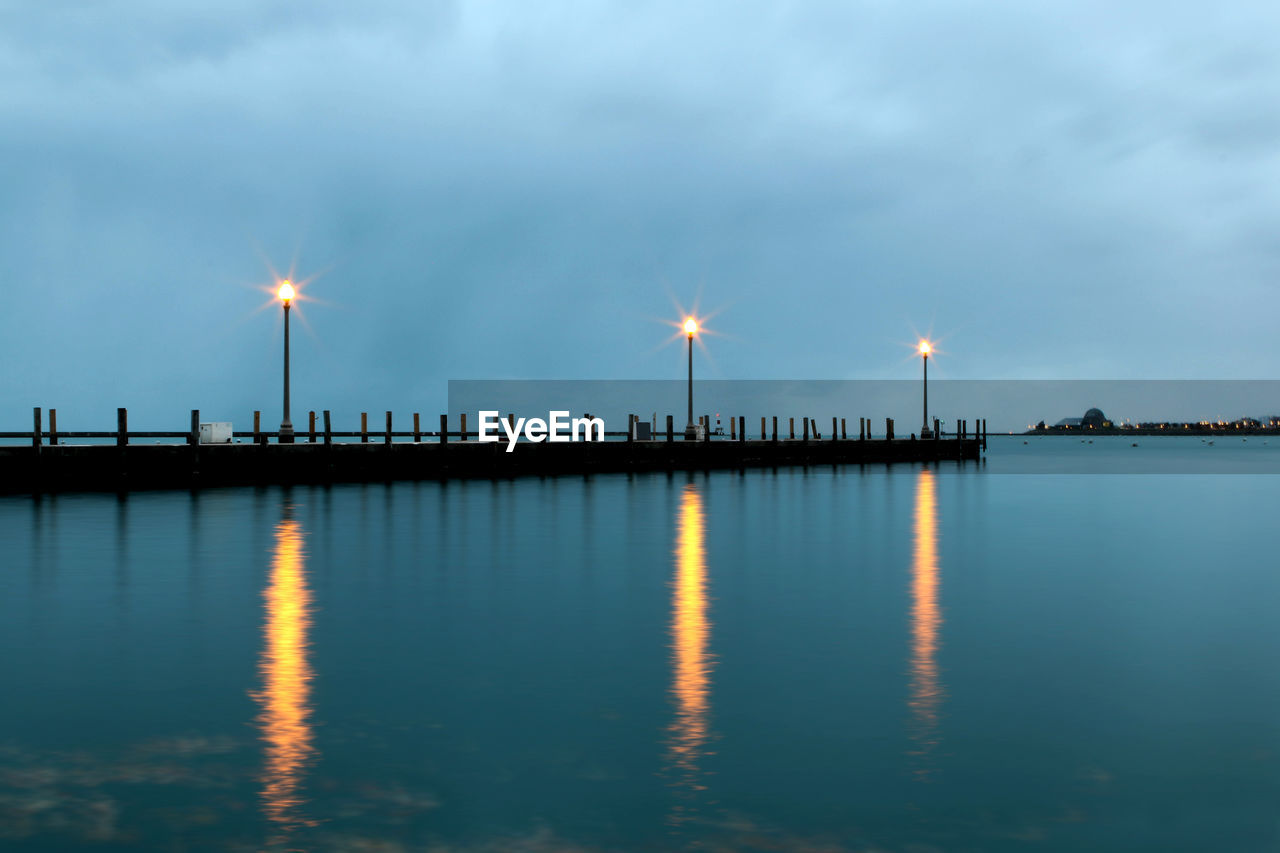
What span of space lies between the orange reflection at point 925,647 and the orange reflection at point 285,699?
153 inches

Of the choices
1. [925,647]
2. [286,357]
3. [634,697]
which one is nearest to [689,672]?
[634,697]

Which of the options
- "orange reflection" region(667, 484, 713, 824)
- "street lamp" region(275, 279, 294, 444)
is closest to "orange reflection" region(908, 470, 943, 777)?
"orange reflection" region(667, 484, 713, 824)

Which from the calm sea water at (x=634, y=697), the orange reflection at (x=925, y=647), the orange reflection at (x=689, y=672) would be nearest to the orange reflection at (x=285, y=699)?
the calm sea water at (x=634, y=697)

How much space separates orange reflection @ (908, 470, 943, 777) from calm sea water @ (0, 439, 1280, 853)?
7 cm

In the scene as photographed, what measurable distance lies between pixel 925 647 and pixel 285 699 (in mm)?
6405

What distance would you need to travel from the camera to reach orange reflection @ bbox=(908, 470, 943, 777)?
9352mm

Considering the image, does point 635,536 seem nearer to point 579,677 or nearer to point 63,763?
point 579,677

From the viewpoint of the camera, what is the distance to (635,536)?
1077 inches

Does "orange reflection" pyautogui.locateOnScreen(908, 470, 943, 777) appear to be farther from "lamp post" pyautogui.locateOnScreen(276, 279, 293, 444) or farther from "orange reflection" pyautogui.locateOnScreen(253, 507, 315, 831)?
"lamp post" pyautogui.locateOnScreen(276, 279, 293, 444)

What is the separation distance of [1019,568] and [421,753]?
1499 cm

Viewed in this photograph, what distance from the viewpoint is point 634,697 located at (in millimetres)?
10664

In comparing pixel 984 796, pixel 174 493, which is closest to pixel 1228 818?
pixel 984 796

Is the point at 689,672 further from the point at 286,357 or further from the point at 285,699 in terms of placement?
the point at 286,357

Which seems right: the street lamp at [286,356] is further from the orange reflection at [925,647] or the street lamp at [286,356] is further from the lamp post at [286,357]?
the orange reflection at [925,647]
